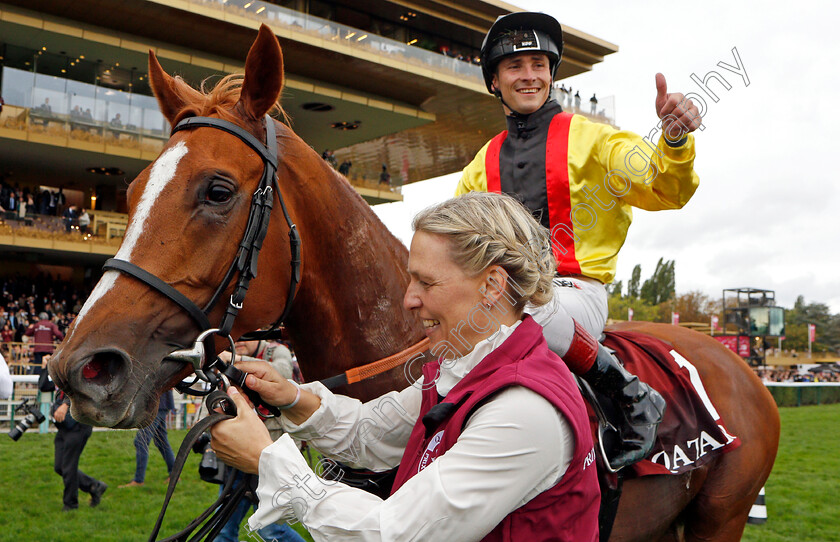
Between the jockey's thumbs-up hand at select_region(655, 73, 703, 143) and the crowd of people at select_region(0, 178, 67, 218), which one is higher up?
the crowd of people at select_region(0, 178, 67, 218)

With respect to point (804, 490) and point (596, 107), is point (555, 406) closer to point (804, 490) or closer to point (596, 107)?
point (804, 490)

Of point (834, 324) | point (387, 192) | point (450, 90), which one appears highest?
point (450, 90)

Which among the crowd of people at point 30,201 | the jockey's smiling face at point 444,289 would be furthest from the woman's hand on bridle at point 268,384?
the crowd of people at point 30,201

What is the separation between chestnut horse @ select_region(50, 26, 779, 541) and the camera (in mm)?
1616

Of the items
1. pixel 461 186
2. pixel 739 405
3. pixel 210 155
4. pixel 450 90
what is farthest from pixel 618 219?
pixel 450 90

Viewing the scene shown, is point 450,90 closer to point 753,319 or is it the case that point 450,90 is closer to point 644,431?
point 753,319

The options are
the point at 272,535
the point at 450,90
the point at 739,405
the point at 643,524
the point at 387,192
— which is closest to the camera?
the point at 643,524

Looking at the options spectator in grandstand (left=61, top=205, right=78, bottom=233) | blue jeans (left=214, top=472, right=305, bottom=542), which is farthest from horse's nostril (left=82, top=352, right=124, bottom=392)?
spectator in grandstand (left=61, top=205, right=78, bottom=233)

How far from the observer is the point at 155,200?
174 cm

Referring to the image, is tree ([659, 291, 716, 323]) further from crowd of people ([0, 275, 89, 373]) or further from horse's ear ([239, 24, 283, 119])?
horse's ear ([239, 24, 283, 119])

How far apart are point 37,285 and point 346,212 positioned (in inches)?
→ 825

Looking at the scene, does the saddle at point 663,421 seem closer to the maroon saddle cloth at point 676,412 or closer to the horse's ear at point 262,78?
the maroon saddle cloth at point 676,412

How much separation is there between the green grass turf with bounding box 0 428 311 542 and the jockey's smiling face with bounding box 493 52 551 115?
3.33 meters

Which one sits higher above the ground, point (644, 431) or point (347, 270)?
point (347, 270)
